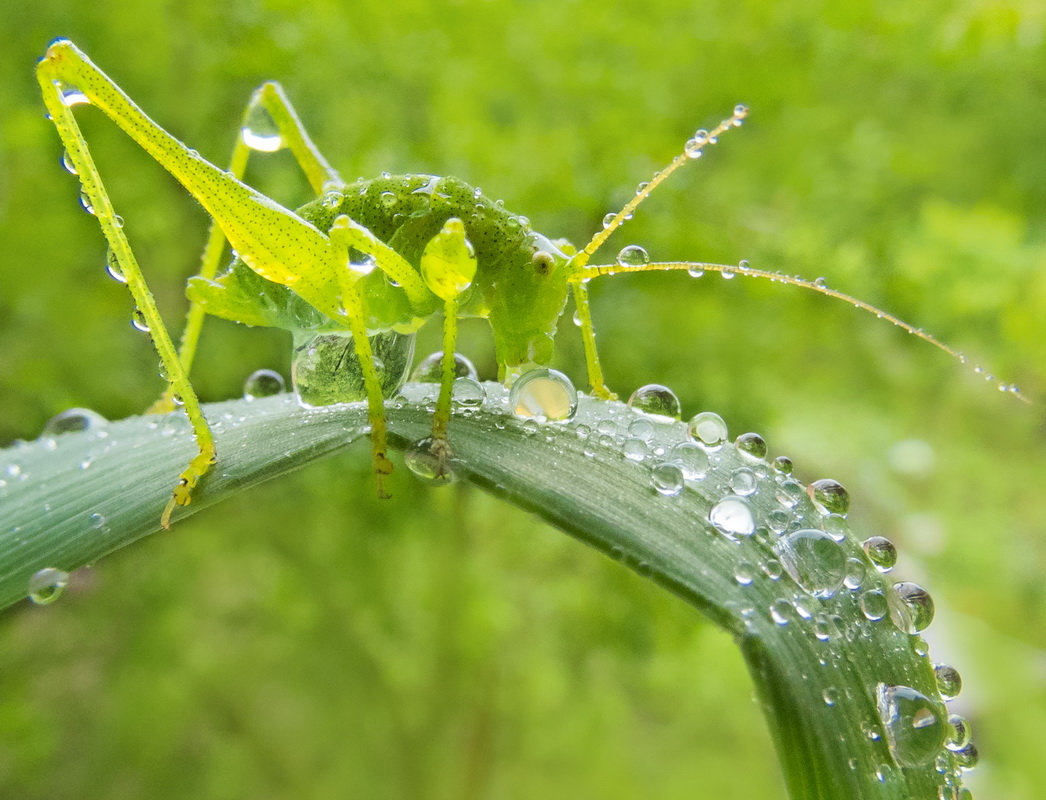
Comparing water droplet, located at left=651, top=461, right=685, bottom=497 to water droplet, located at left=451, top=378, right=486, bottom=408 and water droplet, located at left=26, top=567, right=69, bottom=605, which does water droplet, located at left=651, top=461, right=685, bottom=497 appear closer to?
water droplet, located at left=451, top=378, right=486, bottom=408

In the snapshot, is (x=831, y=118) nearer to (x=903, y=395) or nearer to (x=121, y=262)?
(x=903, y=395)

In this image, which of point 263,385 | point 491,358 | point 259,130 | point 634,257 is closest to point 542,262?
point 634,257

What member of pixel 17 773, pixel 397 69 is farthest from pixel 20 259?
pixel 17 773

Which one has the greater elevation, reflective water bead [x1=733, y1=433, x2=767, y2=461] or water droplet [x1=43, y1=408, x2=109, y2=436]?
reflective water bead [x1=733, y1=433, x2=767, y2=461]

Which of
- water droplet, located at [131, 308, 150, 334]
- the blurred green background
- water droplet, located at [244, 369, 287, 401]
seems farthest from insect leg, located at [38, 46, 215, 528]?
the blurred green background

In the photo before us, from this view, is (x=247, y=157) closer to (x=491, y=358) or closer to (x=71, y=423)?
(x=71, y=423)

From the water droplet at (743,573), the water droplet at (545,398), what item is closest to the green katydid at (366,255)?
the water droplet at (545,398)

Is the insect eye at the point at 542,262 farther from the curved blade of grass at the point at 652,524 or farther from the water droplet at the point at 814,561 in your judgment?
the water droplet at the point at 814,561
